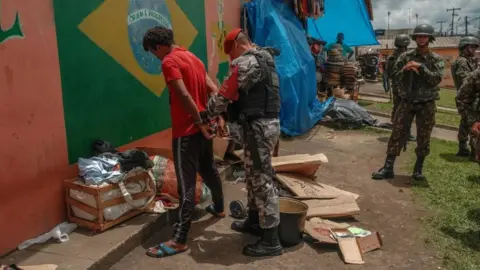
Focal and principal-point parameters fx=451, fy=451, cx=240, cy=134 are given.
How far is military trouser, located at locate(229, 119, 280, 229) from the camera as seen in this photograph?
12.5 feet

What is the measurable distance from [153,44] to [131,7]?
154 cm

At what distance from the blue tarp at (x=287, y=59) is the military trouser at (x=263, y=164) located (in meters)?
4.79

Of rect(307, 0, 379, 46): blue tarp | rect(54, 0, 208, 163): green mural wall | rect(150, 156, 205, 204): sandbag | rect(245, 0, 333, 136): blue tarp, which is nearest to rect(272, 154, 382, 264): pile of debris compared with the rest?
rect(150, 156, 205, 204): sandbag

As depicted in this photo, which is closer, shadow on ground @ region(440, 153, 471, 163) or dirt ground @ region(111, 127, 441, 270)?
dirt ground @ region(111, 127, 441, 270)

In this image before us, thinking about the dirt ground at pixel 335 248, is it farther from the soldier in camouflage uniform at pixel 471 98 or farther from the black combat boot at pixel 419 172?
the soldier in camouflage uniform at pixel 471 98

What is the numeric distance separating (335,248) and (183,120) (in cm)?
181

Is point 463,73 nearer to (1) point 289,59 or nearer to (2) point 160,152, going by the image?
(1) point 289,59

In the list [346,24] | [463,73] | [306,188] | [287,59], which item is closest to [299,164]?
[306,188]

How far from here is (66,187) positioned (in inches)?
162

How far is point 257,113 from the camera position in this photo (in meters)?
3.79

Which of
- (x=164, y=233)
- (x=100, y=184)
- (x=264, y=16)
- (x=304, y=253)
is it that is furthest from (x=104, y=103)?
(x=264, y=16)

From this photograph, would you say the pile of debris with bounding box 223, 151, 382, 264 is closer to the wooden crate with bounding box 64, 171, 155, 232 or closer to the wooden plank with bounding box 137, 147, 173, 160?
the wooden plank with bounding box 137, 147, 173, 160

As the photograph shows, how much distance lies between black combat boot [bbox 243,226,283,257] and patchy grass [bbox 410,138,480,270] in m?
1.43

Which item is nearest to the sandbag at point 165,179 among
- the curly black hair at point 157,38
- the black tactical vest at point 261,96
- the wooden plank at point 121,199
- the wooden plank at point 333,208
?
the wooden plank at point 121,199
